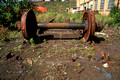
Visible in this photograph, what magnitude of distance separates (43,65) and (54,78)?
520 mm

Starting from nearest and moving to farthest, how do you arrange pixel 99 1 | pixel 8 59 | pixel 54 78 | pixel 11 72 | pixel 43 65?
pixel 54 78 < pixel 11 72 < pixel 43 65 < pixel 8 59 < pixel 99 1

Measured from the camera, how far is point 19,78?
1.68 meters

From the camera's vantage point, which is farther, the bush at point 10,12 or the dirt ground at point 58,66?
the bush at point 10,12

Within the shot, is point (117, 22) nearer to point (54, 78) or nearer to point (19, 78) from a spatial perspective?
point (54, 78)

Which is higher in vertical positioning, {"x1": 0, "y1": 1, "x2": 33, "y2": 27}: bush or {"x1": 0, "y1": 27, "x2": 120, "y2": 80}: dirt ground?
{"x1": 0, "y1": 1, "x2": 33, "y2": 27}: bush

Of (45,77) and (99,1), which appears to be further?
(99,1)

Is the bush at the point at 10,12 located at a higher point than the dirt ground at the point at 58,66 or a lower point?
higher

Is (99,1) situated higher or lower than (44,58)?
higher

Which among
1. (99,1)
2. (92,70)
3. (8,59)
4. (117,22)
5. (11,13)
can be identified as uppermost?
(99,1)

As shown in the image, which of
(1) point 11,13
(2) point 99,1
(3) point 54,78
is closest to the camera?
(3) point 54,78

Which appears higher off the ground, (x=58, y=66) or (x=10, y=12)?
(x=10, y=12)

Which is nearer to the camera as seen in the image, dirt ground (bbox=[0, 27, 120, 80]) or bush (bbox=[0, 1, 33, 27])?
dirt ground (bbox=[0, 27, 120, 80])

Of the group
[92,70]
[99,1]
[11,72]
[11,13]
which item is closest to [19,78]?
[11,72]

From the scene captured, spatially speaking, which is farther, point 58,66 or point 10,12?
point 10,12
